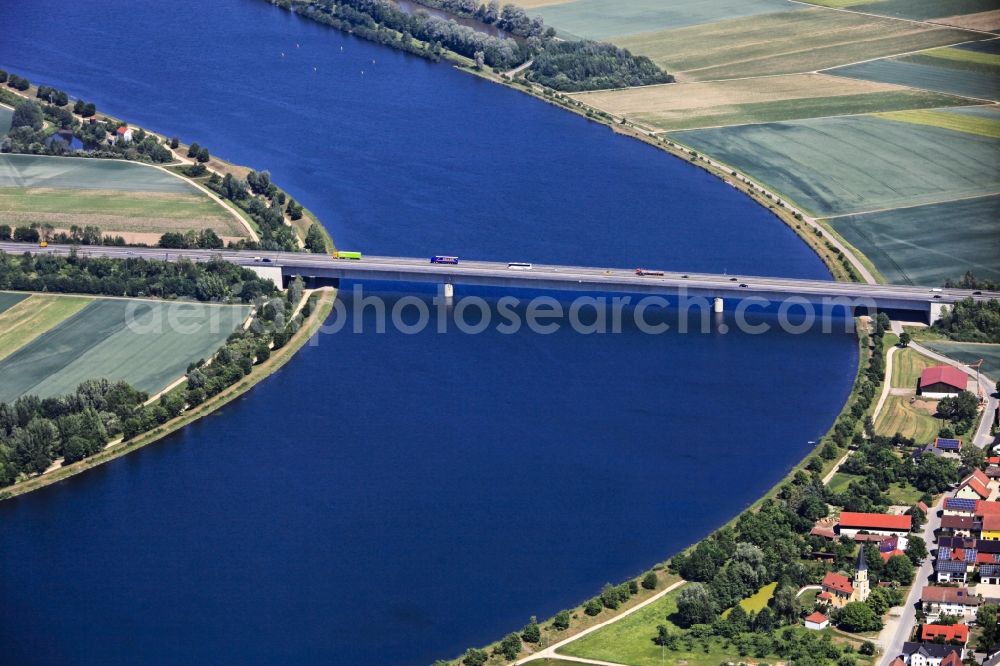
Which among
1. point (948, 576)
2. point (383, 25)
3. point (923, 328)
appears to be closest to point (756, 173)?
point (923, 328)

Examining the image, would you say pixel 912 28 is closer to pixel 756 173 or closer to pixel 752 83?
pixel 752 83

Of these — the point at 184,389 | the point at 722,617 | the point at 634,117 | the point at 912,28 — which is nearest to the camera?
the point at 722,617

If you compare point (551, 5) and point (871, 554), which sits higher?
point (551, 5)

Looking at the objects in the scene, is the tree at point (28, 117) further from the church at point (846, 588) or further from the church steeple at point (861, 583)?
the church steeple at point (861, 583)

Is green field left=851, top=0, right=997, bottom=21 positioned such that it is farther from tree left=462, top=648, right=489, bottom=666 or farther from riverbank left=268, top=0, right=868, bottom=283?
tree left=462, top=648, right=489, bottom=666

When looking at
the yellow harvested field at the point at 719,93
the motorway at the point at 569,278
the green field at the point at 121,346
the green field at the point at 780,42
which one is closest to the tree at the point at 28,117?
the motorway at the point at 569,278

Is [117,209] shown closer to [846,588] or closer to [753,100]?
[753,100]
